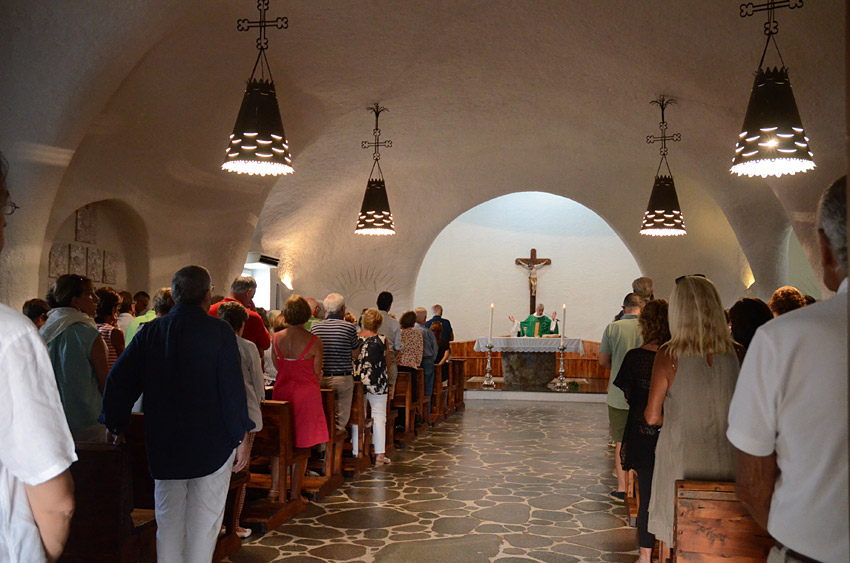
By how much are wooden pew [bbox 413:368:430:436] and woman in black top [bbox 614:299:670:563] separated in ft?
17.5

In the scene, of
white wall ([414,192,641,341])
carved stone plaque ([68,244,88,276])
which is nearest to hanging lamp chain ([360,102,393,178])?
carved stone plaque ([68,244,88,276])

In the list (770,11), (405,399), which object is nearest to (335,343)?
(405,399)

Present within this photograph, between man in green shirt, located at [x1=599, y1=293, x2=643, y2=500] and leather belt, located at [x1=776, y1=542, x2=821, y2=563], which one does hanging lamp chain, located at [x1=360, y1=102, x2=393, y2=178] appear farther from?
leather belt, located at [x1=776, y1=542, x2=821, y2=563]

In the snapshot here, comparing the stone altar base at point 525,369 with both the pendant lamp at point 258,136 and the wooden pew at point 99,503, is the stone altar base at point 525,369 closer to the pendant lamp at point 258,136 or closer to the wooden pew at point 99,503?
the pendant lamp at point 258,136

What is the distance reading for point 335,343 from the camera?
263 inches

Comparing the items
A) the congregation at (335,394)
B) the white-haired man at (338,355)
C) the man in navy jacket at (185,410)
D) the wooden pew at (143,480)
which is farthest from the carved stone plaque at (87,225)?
the man in navy jacket at (185,410)

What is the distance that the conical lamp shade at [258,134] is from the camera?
5039 mm

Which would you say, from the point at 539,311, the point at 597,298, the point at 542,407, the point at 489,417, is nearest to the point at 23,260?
the point at 489,417

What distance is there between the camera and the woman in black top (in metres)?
4.13

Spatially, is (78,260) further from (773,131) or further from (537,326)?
(537,326)

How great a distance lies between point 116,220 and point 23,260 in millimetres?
2546

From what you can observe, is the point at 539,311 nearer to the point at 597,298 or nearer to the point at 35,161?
the point at 597,298

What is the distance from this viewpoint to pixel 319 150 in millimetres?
10445

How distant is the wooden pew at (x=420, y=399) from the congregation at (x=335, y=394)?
1.17m
